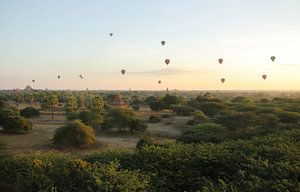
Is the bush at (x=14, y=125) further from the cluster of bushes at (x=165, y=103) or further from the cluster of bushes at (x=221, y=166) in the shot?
Answer: the cluster of bushes at (x=165, y=103)

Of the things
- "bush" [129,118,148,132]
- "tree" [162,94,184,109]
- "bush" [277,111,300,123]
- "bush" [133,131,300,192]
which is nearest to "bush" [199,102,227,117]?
"tree" [162,94,184,109]

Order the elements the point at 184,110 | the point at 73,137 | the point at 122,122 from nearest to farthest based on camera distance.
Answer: the point at 73,137 < the point at 122,122 < the point at 184,110

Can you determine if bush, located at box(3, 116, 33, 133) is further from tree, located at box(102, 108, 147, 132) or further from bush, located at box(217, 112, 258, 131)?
bush, located at box(217, 112, 258, 131)

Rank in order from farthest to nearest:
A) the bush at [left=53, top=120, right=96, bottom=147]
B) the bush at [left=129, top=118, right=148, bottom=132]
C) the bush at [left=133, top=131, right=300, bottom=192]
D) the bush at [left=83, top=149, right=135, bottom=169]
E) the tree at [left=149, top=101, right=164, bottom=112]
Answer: the tree at [left=149, top=101, right=164, bottom=112]
the bush at [left=129, top=118, right=148, bottom=132]
the bush at [left=53, top=120, right=96, bottom=147]
the bush at [left=83, top=149, right=135, bottom=169]
the bush at [left=133, top=131, right=300, bottom=192]

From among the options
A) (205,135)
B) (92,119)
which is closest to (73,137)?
(205,135)

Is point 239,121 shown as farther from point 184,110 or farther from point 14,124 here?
point 184,110

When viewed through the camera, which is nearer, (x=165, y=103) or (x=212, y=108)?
(x=212, y=108)

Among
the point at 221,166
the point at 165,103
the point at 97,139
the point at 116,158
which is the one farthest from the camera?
the point at 165,103

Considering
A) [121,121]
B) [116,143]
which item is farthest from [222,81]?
[116,143]
